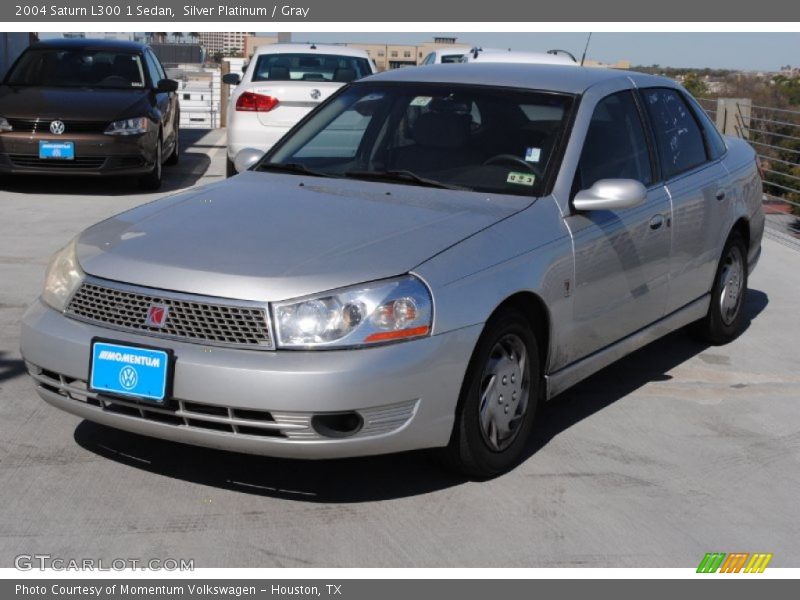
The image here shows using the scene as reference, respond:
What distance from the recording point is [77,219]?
10.6 meters

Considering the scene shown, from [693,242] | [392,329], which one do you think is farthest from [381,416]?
[693,242]

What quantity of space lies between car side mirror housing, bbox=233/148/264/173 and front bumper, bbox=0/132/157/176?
20.4 feet

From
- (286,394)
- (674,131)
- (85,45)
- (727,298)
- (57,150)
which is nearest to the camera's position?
(286,394)

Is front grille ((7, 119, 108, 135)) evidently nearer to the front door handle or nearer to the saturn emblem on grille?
the front door handle

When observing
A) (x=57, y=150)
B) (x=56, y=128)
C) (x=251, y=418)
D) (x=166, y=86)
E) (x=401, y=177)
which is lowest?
(x=57, y=150)

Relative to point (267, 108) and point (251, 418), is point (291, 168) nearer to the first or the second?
point (251, 418)

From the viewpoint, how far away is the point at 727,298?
23.0 feet

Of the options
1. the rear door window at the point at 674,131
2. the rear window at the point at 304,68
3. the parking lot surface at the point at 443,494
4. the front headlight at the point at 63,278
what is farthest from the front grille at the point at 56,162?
the front headlight at the point at 63,278

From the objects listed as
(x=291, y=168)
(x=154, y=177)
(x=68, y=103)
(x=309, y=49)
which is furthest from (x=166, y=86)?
(x=291, y=168)

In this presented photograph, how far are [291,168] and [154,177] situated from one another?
293 inches

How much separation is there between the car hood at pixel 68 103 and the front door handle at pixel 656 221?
762 centimetres

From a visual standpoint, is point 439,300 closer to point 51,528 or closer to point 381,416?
point 381,416

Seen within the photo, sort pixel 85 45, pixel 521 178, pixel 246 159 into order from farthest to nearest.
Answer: pixel 85 45
pixel 246 159
pixel 521 178
